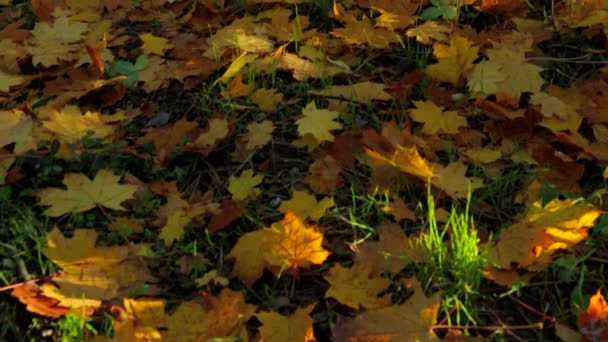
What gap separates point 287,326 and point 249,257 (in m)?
0.26

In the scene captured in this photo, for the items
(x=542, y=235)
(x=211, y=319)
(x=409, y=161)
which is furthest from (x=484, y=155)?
(x=211, y=319)

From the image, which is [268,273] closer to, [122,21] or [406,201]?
[406,201]

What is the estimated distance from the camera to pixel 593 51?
2.61 meters

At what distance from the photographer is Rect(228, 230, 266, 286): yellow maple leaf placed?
185 centimetres

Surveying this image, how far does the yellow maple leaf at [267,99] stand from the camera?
98.5 inches

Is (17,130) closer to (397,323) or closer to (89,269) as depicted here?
(89,269)

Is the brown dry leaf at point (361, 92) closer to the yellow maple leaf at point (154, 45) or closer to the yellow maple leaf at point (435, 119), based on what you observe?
the yellow maple leaf at point (435, 119)

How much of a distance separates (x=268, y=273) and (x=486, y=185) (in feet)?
2.08

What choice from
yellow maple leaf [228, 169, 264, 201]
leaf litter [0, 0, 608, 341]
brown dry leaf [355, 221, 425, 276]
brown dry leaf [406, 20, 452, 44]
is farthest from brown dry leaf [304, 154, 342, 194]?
brown dry leaf [406, 20, 452, 44]

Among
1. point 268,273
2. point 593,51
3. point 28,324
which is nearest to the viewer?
point 28,324

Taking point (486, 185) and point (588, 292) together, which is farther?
point (486, 185)

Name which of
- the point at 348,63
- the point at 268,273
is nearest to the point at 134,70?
the point at 348,63

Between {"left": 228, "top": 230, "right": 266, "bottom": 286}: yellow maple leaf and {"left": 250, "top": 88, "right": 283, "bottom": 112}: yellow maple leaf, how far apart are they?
689 millimetres

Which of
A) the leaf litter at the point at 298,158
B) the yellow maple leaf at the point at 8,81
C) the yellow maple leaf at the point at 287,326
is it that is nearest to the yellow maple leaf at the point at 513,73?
the leaf litter at the point at 298,158
